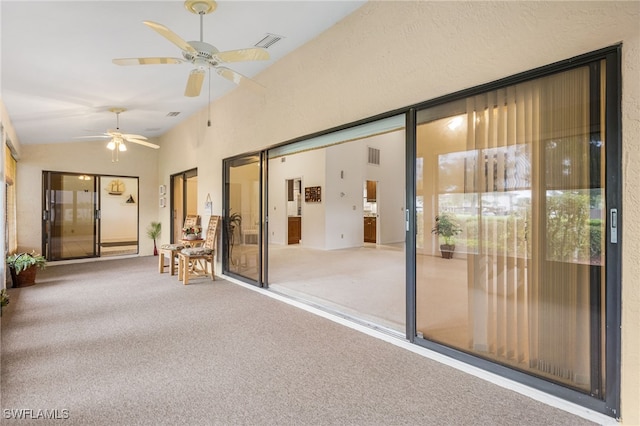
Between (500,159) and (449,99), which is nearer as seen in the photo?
(500,159)

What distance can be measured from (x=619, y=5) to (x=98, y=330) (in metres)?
4.89

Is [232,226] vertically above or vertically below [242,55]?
below

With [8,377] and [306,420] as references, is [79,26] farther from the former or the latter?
[306,420]

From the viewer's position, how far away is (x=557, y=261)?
2172 millimetres

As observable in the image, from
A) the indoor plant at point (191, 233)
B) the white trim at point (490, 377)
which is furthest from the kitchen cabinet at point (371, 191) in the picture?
the white trim at point (490, 377)

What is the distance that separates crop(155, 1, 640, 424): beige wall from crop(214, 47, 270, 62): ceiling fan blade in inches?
40.8

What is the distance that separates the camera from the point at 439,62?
108 inches

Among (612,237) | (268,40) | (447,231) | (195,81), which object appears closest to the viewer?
(612,237)

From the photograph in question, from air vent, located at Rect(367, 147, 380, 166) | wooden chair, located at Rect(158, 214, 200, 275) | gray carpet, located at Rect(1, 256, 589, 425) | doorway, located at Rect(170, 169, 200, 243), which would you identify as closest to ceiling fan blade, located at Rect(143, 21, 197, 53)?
gray carpet, located at Rect(1, 256, 589, 425)

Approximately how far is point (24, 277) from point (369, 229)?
8.97 meters

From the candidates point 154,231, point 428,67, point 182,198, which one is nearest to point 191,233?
point 182,198

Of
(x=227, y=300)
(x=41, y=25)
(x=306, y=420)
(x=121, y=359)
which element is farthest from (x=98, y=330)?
(x=41, y=25)

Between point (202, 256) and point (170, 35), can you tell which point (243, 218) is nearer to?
point (202, 256)

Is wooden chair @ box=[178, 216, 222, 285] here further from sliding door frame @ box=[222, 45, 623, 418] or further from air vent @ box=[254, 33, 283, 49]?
sliding door frame @ box=[222, 45, 623, 418]
